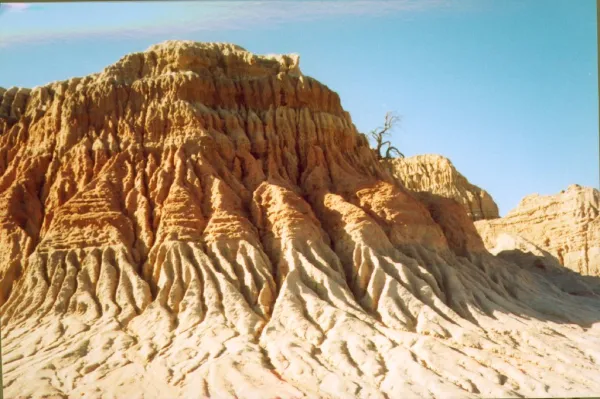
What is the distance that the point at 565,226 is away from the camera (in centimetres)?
4731

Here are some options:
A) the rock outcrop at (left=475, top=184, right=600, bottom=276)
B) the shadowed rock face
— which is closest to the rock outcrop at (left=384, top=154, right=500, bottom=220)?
the rock outcrop at (left=475, top=184, right=600, bottom=276)

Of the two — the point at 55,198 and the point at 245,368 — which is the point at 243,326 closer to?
the point at 245,368

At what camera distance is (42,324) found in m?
26.5

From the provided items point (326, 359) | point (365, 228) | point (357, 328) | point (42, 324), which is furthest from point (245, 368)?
point (365, 228)

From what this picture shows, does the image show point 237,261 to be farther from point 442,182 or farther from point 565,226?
point 442,182

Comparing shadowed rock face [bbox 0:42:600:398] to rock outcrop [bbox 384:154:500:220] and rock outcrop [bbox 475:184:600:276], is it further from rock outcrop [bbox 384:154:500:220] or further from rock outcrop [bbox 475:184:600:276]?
rock outcrop [bbox 384:154:500:220]

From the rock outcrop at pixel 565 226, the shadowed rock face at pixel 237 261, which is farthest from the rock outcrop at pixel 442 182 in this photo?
the shadowed rock face at pixel 237 261

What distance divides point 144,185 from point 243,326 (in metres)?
9.27

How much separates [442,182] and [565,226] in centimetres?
1491

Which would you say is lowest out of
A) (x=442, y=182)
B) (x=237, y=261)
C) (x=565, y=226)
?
(x=237, y=261)

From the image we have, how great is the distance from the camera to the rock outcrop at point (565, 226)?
150ft

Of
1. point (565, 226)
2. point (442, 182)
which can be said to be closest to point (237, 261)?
point (565, 226)

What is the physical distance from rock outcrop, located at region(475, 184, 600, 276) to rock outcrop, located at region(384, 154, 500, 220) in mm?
8348

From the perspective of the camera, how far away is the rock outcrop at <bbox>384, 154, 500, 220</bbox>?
59.6 meters
